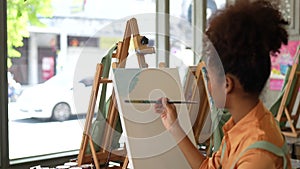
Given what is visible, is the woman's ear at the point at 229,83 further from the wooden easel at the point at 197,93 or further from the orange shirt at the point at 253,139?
the wooden easel at the point at 197,93

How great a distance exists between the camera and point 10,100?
2.65m

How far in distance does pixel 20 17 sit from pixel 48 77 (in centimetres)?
45

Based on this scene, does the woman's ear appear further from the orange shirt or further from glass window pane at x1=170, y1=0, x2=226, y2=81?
glass window pane at x1=170, y1=0, x2=226, y2=81

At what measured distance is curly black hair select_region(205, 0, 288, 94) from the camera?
3.77ft

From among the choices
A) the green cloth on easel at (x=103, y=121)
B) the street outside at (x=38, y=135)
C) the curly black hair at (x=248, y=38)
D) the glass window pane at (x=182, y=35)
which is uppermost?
the glass window pane at (x=182, y=35)

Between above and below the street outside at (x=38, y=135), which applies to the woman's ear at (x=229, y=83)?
above

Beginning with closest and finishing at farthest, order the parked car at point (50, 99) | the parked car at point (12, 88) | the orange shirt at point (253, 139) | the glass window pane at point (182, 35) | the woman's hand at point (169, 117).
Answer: the orange shirt at point (253, 139) → the woman's hand at point (169, 117) → the glass window pane at point (182, 35) → the parked car at point (12, 88) → the parked car at point (50, 99)

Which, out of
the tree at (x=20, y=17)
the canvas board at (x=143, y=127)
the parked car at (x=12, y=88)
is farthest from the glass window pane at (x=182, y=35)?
the parked car at (x=12, y=88)

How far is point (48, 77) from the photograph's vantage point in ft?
9.45

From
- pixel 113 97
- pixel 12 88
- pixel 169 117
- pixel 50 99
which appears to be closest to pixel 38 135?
pixel 50 99

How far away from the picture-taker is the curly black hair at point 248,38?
3.77ft

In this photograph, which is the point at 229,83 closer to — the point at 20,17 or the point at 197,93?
the point at 197,93

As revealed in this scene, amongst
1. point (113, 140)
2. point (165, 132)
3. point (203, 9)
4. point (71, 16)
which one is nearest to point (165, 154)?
point (165, 132)

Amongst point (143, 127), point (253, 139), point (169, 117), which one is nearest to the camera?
point (253, 139)
